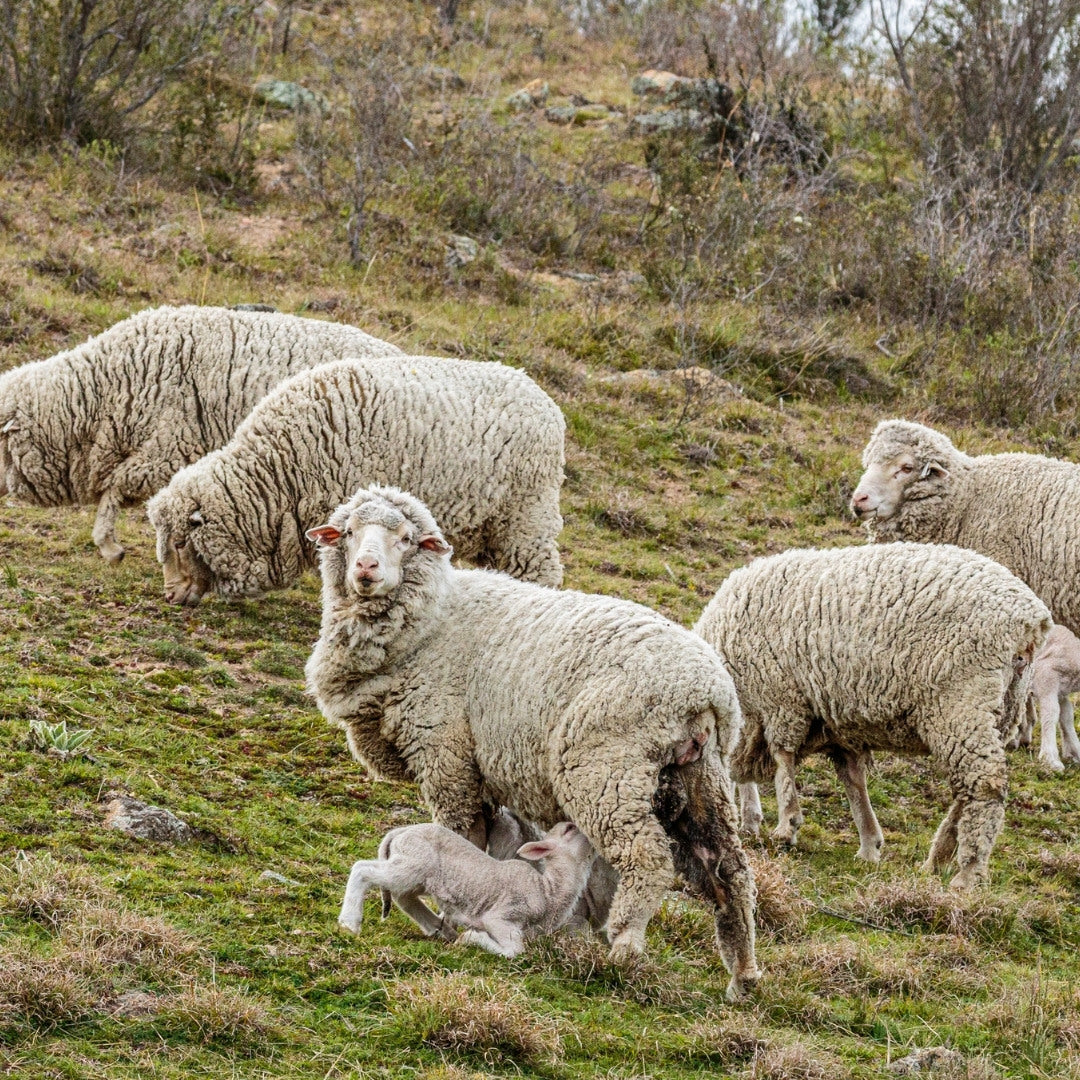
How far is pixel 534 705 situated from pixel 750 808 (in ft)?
8.78

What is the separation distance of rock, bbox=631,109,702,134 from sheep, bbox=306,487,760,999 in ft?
50.7

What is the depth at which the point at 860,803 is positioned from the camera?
7.46m

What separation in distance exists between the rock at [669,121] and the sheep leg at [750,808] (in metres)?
14.4

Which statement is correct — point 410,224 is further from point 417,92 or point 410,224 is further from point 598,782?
point 598,782

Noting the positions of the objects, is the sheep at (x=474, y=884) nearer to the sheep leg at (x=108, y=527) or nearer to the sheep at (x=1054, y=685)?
the sheep at (x=1054, y=685)

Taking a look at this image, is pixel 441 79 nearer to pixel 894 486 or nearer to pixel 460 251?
pixel 460 251

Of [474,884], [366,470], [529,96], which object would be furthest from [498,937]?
[529,96]

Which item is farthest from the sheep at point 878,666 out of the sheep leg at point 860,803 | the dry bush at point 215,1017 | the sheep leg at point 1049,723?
the dry bush at point 215,1017

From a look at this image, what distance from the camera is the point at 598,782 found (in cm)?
522

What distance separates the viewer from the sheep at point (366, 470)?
880 centimetres

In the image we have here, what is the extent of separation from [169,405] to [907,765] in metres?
5.31

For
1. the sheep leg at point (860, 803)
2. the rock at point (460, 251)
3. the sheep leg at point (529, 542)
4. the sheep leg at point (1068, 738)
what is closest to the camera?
the sheep leg at point (860, 803)

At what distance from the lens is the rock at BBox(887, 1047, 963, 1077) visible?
4.62 metres

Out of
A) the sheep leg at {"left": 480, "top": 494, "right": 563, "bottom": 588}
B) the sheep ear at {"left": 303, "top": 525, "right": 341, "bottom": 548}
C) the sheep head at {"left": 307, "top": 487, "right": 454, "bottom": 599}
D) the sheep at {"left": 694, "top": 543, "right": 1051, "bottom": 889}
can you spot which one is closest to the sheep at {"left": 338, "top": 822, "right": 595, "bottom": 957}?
the sheep head at {"left": 307, "top": 487, "right": 454, "bottom": 599}
